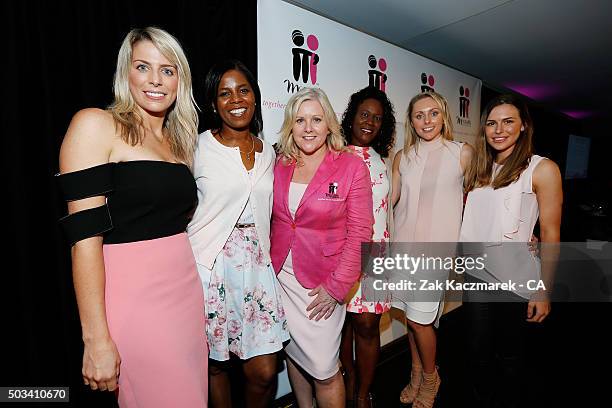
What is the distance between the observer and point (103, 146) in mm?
1031

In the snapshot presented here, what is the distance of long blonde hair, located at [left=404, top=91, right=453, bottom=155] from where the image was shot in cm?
217

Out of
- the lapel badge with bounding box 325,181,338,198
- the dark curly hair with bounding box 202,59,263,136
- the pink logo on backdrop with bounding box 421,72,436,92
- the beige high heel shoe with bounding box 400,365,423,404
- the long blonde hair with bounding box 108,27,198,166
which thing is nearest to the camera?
the long blonde hair with bounding box 108,27,198,166

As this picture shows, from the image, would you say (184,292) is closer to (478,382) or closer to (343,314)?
(343,314)

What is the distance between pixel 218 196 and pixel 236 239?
0.68ft

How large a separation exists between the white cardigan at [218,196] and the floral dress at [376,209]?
2.55ft

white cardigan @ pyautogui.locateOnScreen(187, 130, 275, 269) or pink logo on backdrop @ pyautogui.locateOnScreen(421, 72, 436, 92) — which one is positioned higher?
pink logo on backdrop @ pyautogui.locateOnScreen(421, 72, 436, 92)

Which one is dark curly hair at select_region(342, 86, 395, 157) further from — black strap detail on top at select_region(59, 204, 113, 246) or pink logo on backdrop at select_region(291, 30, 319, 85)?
black strap detail on top at select_region(59, 204, 113, 246)

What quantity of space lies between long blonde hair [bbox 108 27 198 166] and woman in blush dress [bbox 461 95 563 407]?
5.21 ft

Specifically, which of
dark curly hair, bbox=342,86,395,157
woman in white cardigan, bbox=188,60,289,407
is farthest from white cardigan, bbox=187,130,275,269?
dark curly hair, bbox=342,86,395,157

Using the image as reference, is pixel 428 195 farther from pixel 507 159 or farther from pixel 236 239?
pixel 236 239

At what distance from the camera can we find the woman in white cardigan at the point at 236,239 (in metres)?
1.47

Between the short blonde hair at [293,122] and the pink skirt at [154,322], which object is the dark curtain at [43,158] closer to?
the pink skirt at [154,322]

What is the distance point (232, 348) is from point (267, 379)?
239 millimetres

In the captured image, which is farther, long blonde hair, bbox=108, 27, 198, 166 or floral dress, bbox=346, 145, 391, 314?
Result: floral dress, bbox=346, 145, 391, 314
